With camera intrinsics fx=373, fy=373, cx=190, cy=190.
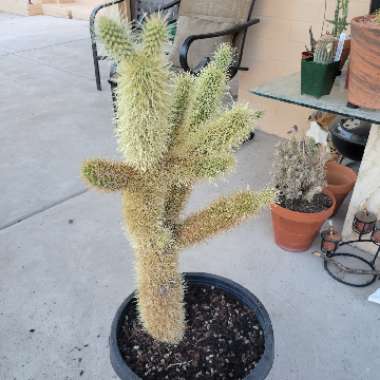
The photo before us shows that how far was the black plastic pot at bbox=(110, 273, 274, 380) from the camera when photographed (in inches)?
36.6

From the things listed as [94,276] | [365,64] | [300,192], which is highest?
[365,64]

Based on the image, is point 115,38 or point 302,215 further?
point 302,215

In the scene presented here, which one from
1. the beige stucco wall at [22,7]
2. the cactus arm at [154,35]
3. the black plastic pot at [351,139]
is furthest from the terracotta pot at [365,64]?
the beige stucco wall at [22,7]

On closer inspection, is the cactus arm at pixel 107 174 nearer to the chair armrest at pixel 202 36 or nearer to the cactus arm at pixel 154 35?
the cactus arm at pixel 154 35

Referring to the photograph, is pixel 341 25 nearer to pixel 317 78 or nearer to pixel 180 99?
pixel 317 78

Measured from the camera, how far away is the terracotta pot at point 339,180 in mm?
2002

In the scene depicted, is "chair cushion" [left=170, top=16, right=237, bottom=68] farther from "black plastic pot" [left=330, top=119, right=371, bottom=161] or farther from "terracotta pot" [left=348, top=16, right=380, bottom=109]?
"terracotta pot" [left=348, top=16, right=380, bottom=109]

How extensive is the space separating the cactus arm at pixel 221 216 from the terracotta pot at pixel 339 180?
4.18 feet

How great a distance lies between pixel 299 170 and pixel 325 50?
1.74 feet

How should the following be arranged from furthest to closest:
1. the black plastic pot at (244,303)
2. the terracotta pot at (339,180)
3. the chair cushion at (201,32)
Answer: the chair cushion at (201,32), the terracotta pot at (339,180), the black plastic pot at (244,303)

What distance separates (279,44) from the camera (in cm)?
269

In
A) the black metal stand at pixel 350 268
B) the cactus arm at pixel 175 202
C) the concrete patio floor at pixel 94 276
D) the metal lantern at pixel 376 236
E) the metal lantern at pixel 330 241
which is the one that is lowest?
the concrete patio floor at pixel 94 276

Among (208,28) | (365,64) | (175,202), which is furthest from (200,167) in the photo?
(208,28)

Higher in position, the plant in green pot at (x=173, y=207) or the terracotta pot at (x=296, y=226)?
the plant in green pot at (x=173, y=207)
